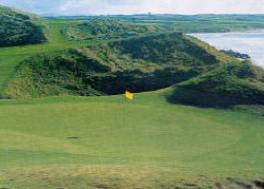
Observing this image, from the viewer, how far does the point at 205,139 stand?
23719mm

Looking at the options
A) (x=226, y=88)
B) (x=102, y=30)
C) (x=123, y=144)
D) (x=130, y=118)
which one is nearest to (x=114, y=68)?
(x=226, y=88)

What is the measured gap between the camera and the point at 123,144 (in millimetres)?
22625

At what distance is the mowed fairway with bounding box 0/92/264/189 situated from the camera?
15.7 metres

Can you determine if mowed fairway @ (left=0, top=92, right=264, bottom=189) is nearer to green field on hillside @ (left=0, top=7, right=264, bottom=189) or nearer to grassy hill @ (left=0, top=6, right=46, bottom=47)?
green field on hillside @ (left=0, top=7, right=264, bottom=189)

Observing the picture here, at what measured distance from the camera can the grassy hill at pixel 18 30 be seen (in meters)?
60.4

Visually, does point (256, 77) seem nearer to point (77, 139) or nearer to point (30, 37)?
point (77, 139)

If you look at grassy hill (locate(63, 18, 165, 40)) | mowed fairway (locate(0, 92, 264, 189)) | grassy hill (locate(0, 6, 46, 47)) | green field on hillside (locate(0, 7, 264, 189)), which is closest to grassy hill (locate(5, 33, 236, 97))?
green field on hillside (locate(0, 7, 264, 189))

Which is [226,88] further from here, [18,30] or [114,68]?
[18,30]

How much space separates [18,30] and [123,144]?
140ft

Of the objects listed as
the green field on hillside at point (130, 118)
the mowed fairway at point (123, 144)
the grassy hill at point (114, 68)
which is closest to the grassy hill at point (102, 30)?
the green field on hillside at point (130, 118)

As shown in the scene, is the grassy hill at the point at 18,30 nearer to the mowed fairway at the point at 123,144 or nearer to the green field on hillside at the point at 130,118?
the green field on hillside at the point at 130,118

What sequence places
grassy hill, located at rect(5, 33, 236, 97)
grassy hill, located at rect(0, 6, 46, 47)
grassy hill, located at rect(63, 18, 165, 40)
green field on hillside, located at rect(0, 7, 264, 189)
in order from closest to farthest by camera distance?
1. green field on hillside, located at rect(0, 7, 264, 189)
2. grassy hill, located at rect(5, 33, 236, 97)
3. grassy hill, located at rect(0, 6, 46, 47)
4. grassy hill, located at rect(63, 18, 165, 40)

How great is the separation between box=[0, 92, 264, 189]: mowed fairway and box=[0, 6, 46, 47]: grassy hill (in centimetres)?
2809

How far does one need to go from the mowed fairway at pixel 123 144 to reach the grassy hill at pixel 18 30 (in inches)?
1106
